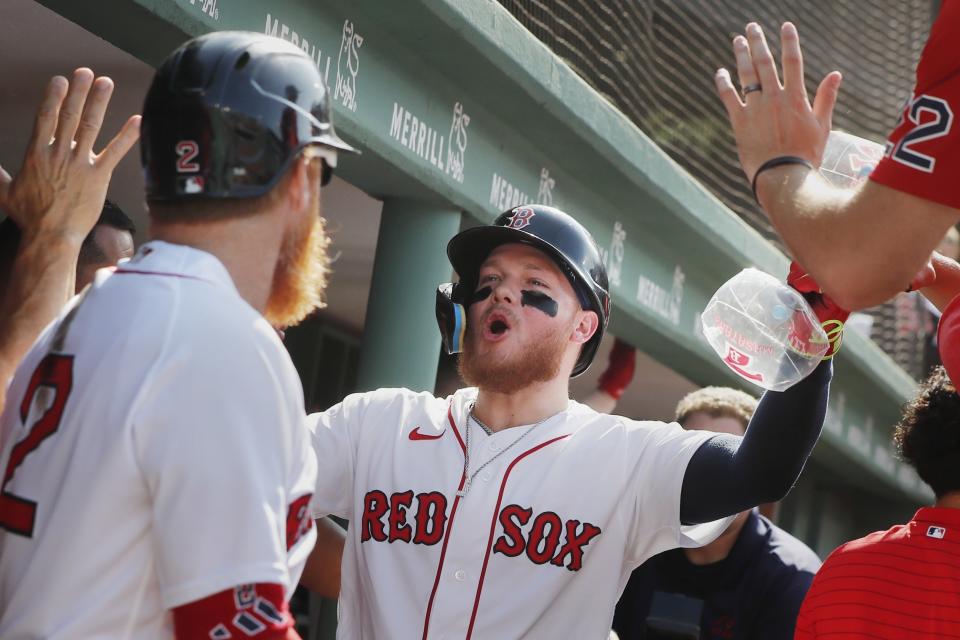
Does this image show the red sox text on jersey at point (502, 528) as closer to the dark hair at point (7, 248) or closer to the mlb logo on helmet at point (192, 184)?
the dark hair at point (7, 248)

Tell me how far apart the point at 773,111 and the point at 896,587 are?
50.0 inches

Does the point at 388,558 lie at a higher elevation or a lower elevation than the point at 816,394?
lower

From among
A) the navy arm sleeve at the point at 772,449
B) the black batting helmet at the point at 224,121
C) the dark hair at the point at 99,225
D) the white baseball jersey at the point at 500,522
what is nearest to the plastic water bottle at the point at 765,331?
the navy arm sleeve at the point at 772,449

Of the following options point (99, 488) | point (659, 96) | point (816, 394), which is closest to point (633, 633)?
point (816, 394)

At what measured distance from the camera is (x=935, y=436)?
9.97ft

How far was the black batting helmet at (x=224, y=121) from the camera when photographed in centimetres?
176

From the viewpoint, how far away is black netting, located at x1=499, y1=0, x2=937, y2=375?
5801mm

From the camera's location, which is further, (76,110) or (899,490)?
(899,490)

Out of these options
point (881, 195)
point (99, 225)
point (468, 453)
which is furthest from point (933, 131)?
point (99, 225)

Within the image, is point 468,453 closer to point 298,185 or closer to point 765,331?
point 765,331

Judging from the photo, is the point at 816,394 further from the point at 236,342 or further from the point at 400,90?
the point at 400,90

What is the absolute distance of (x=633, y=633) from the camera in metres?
4.07

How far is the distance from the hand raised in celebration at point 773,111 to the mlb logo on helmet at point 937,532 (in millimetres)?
1176

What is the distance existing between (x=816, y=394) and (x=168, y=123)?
59.3 inches
